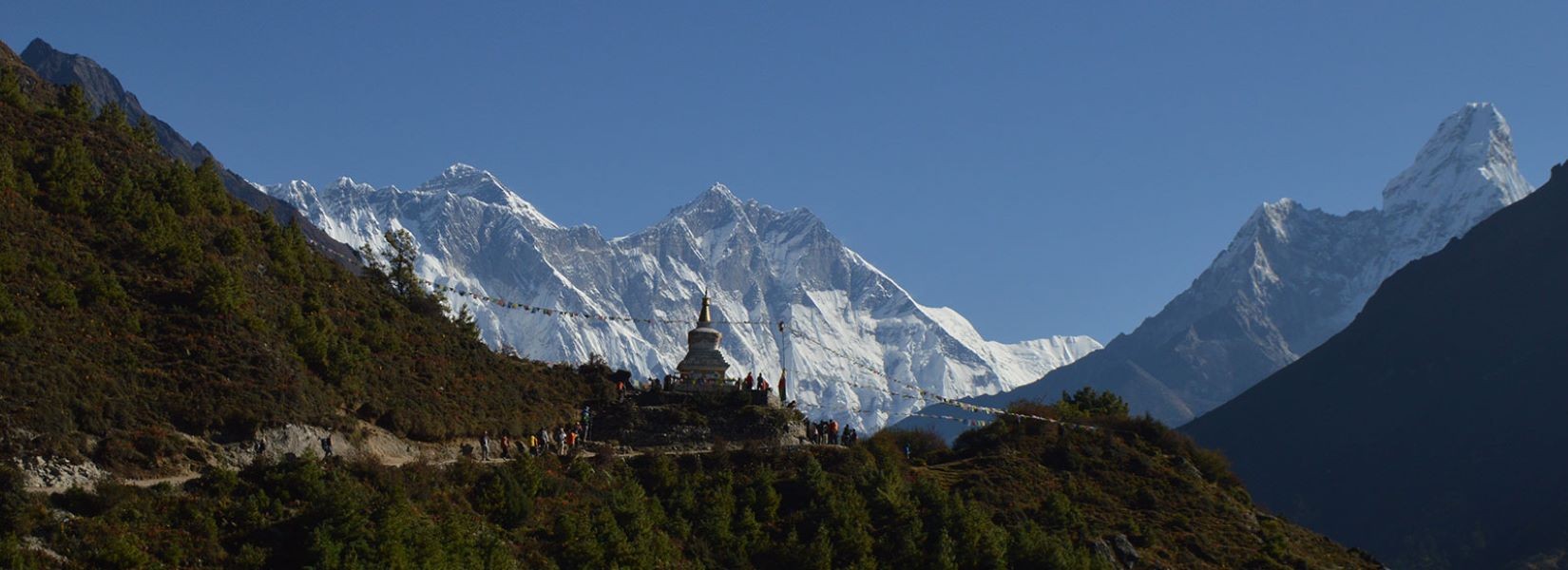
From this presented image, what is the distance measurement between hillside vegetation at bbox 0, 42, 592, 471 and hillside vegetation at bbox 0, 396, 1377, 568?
453cm

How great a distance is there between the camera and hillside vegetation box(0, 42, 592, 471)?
52094mm

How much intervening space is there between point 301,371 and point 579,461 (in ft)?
35.3

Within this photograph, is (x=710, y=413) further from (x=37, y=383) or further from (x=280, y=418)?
(x=37, y=383)

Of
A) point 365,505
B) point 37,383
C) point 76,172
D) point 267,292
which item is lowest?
point 365,505

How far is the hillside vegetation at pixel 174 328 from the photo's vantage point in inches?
2051

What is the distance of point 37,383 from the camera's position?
50844 millimetres

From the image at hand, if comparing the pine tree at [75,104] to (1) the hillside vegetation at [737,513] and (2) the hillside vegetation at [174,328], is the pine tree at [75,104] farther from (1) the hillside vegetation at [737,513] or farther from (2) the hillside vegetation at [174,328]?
(1) the hillside vegetation at [737,513]

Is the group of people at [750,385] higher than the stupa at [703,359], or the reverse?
the stupa at [703,359]

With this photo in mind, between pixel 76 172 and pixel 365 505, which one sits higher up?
pixel 76 172

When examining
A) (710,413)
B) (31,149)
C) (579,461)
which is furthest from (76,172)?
(710,413)

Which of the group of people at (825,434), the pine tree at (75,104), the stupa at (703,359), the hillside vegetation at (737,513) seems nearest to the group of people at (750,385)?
the group of people at (825,434)

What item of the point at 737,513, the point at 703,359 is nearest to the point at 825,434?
the point at 703,359

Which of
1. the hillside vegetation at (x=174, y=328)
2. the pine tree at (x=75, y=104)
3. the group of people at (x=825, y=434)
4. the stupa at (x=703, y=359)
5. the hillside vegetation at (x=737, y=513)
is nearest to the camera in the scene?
the hillside vegetation at (x=737, y=513)

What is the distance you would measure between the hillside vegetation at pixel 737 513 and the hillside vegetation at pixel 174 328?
4.53 meters
